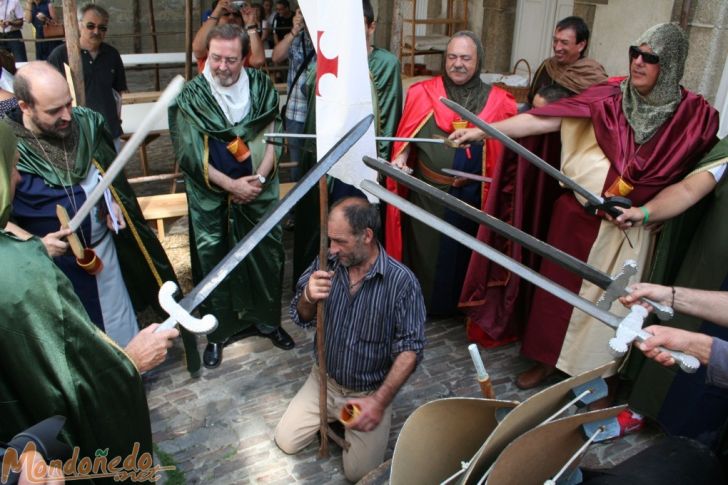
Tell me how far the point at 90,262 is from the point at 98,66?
286 cm

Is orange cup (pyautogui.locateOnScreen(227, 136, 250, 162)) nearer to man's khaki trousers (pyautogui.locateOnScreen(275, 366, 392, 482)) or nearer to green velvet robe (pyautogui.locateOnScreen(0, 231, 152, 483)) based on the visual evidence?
man's khaki trousers (pyautogui.locateOnScreen(275, 366, 392, 482))

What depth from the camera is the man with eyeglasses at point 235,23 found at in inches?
192

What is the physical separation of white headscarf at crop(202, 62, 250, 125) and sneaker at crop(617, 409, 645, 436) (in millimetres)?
2741

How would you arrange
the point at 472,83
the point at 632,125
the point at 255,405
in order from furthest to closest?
1. the point at 472,83
2. the point at 255,405
3. the point at 632,125

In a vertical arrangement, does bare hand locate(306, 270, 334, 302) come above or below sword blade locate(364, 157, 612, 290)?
below

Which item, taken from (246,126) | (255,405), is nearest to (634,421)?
(255,405)

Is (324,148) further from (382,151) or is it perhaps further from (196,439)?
(196,439)

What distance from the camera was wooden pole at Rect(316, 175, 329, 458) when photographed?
263 centimetres

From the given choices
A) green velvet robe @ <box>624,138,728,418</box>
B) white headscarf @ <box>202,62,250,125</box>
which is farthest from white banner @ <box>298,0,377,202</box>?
green velvet robe @ <box>624,138,728,418</box>

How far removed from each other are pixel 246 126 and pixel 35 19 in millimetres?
7874

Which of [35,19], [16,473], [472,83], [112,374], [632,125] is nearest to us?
[16,473]

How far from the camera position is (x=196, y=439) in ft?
10.7

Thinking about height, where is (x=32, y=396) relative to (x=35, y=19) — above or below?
below

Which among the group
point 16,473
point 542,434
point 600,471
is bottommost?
point 600,471
